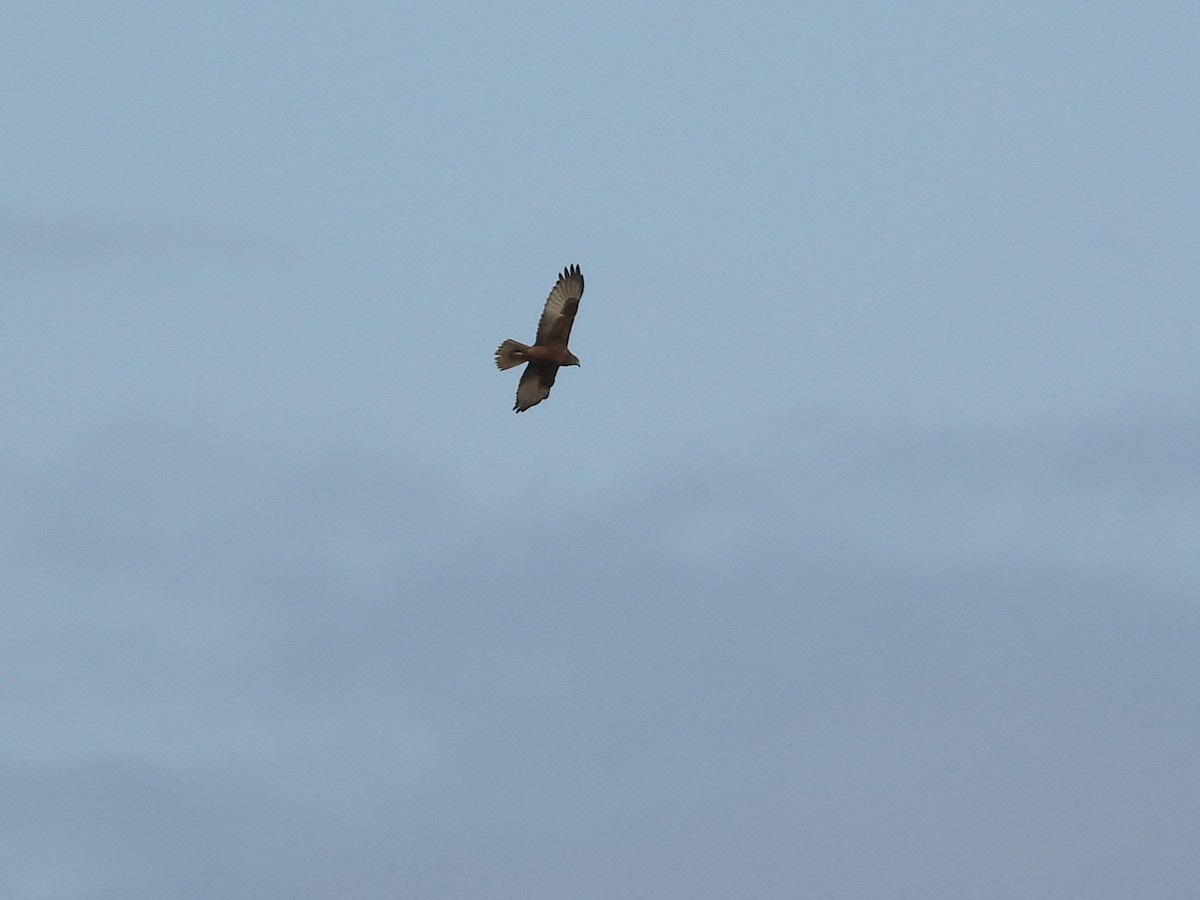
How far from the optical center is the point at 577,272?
63656mm

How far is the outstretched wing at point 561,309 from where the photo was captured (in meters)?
63.4

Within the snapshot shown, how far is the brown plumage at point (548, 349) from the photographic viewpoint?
63062 mm

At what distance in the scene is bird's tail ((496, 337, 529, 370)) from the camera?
6300cm

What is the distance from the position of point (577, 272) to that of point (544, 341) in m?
1.77

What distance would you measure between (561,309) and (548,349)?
102 centimetres

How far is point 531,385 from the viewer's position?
63875 mm

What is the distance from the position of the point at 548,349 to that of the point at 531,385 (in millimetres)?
1131

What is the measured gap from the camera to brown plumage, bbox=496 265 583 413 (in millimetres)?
63062

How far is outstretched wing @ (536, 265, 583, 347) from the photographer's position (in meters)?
63.4

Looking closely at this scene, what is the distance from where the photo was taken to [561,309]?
63531mm

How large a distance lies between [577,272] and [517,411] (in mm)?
3375

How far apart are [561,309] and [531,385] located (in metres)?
1.85

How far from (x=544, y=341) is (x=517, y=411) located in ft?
5.69

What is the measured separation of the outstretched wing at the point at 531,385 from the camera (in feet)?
209
